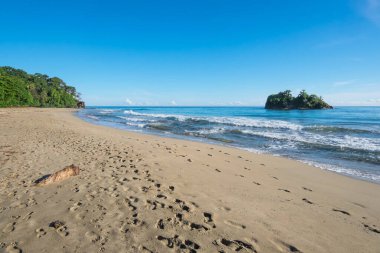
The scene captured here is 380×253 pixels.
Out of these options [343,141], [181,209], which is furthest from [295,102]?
[181,209]

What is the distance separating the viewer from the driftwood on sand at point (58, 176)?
555 centimetres

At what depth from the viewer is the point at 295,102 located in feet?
329

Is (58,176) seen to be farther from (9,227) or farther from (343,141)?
(343,141)

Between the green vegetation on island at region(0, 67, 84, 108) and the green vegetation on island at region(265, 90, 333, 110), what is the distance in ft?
305

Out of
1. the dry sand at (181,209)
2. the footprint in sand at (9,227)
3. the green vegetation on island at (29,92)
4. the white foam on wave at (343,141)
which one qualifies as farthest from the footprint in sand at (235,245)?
the green vegetation on island at (29,92)

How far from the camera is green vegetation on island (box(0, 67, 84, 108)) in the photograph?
2081 inches

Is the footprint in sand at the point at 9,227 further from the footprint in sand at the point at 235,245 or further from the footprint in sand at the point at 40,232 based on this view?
the footprint in sand at the point at 235,245

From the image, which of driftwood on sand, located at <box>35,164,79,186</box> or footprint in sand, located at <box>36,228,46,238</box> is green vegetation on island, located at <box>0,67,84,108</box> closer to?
driftwood on sand, located at <box>35,164,79,186</box>

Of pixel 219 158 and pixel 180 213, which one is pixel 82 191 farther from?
pixel 219 158

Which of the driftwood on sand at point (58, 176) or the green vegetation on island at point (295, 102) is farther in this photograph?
the green vegetation on island at point (295, 102)

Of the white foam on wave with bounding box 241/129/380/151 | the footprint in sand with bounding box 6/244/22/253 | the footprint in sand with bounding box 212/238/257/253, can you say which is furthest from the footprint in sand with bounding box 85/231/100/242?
the white foam on wave with bounding box 241/129/380/151

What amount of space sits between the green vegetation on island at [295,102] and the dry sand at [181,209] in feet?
333

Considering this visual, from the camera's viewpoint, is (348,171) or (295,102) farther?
(295,102)

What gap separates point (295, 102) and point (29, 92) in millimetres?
101681
